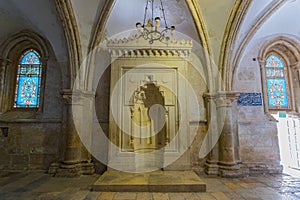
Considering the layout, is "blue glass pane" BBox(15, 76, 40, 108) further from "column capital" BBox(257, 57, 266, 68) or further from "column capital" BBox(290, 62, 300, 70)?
"column capital" BBox(290, 62, 300, 70)

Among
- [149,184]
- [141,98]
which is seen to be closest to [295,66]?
[141,98]

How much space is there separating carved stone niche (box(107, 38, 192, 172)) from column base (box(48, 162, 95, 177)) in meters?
0.78

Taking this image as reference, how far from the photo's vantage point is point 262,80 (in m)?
5.87

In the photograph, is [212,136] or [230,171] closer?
[230,171]

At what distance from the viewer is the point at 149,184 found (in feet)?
12.3

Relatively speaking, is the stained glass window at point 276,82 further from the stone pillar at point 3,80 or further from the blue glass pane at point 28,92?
the stone pillar at point 3,80

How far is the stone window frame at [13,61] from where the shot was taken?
18.9 feet

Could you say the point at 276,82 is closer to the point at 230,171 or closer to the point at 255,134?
the point at 255,134

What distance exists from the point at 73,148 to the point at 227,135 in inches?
155

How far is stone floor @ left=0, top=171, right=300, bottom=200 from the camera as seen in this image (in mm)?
3396

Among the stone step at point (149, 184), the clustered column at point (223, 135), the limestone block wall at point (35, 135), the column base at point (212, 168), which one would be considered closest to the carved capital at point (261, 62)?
the clustered column at point (223, 135)

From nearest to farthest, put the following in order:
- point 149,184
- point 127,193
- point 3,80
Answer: point 127,193
point 149,184
point 3,80

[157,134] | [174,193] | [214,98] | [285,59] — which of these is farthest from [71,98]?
[285,59]

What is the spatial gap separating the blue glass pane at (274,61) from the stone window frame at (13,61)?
686cm
